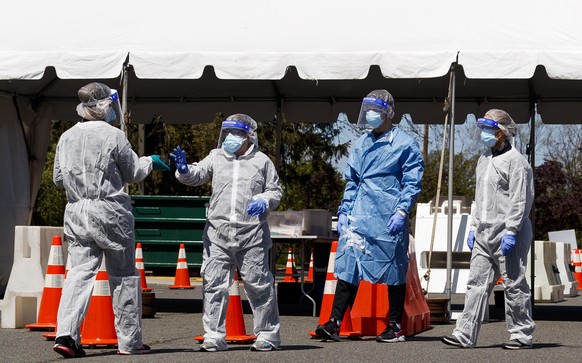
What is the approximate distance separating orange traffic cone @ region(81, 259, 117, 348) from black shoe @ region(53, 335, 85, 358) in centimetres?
65

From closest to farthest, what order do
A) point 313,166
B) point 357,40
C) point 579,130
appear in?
1. point 357,40
2. point 313,166
3. point 579,130

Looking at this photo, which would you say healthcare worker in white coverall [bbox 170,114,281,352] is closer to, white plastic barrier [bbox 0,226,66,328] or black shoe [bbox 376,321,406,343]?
black shoe [bbox 376,321,406,343]

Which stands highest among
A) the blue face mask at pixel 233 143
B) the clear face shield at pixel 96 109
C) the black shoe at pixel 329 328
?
the clear face shield at pixel 96 109

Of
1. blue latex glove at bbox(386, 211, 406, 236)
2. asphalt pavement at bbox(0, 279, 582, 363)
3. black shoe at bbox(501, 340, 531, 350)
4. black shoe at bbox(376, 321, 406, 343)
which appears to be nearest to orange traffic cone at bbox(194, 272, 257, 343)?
asphalt pavement at bbox(0, 279, 582, 363)

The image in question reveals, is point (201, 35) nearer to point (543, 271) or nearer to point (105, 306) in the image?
point (105, 306)

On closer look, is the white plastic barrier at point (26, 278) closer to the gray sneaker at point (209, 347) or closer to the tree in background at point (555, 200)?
the gray sneaker at point (209, 347)

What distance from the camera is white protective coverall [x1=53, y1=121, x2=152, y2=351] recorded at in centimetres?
870

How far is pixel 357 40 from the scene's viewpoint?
1234 cm

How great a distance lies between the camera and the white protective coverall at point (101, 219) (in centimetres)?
870

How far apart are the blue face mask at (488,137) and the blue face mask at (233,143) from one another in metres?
1.97

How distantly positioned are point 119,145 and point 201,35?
4.00 meters

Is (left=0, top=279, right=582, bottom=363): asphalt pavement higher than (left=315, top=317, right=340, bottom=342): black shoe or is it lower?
lower

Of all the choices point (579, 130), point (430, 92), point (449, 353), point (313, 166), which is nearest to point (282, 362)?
point (449, 353)

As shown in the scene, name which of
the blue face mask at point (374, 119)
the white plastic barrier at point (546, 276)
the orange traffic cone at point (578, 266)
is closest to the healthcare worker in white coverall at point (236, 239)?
the blue face mask at point (374, 119)
